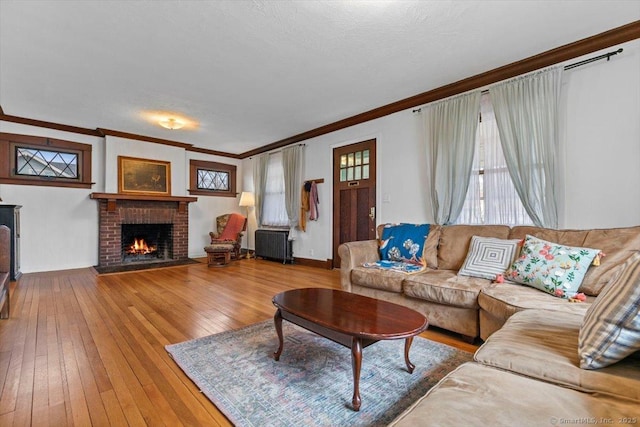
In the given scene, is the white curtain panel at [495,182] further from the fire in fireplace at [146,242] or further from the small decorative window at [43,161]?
the small decorative window at [43,161]

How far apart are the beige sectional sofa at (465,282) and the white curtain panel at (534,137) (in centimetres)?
43

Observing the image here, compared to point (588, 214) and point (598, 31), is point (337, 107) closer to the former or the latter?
point (598, 31)

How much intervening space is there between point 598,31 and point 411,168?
6.92 ft

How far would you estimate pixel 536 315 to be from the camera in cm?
158

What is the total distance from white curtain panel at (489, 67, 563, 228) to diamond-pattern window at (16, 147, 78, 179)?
6.68 meters

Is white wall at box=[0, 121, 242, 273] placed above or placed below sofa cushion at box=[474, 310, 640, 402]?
above

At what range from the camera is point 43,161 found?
4941 mm

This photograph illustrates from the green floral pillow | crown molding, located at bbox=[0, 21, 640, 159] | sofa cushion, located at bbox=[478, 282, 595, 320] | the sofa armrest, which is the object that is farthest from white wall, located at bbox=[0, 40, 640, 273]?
sofa cushion, located at bbox=[478, 282, 595, 320]

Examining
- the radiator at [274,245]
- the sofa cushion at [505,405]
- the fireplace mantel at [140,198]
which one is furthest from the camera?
the radiator at [274,245]

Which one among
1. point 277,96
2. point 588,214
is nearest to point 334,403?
point 588,214

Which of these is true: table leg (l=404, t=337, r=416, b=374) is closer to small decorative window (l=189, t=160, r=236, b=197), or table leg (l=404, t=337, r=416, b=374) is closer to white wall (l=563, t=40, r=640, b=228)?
white wall (l=563, t=40, r=640, b=228)

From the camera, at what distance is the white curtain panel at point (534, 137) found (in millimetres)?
2781

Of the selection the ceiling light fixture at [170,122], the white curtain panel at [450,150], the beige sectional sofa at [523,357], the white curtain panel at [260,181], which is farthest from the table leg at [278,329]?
the white curtain panel at [260,181]

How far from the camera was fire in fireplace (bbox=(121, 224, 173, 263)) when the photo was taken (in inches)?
235
